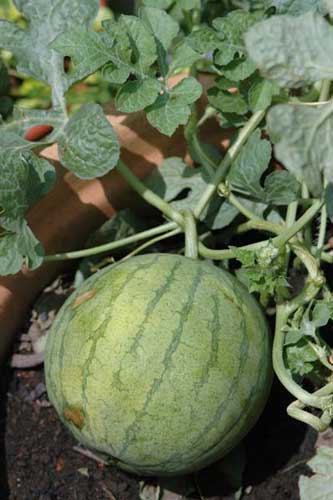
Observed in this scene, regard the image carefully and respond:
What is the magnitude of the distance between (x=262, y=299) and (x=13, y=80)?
6.02ft

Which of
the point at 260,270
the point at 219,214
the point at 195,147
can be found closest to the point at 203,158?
the point at 195,147

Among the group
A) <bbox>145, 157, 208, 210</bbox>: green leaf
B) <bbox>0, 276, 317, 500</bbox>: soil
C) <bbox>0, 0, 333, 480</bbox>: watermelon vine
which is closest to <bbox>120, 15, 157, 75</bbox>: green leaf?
<bbox>0, 0, 333, 480</bbox>: watermelon vine

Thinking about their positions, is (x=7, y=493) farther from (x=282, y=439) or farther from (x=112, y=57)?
(x=112, y=57)

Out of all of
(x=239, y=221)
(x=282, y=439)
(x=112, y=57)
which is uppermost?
(x=112, y=57)

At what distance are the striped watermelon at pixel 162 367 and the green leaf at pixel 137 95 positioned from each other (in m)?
0.32

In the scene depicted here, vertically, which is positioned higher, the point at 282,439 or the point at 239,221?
the point at 239,221

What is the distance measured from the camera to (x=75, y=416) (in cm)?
155

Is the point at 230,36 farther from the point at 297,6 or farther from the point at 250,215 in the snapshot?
the point at 250,215

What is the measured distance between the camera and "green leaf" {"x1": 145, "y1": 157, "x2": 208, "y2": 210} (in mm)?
1974

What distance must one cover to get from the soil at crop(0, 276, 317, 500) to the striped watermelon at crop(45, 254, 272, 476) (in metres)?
0.20

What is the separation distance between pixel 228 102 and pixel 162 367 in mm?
667

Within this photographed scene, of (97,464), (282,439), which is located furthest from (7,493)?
(282,439)

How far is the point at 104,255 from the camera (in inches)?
79.1

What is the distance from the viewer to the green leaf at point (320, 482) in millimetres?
1492
